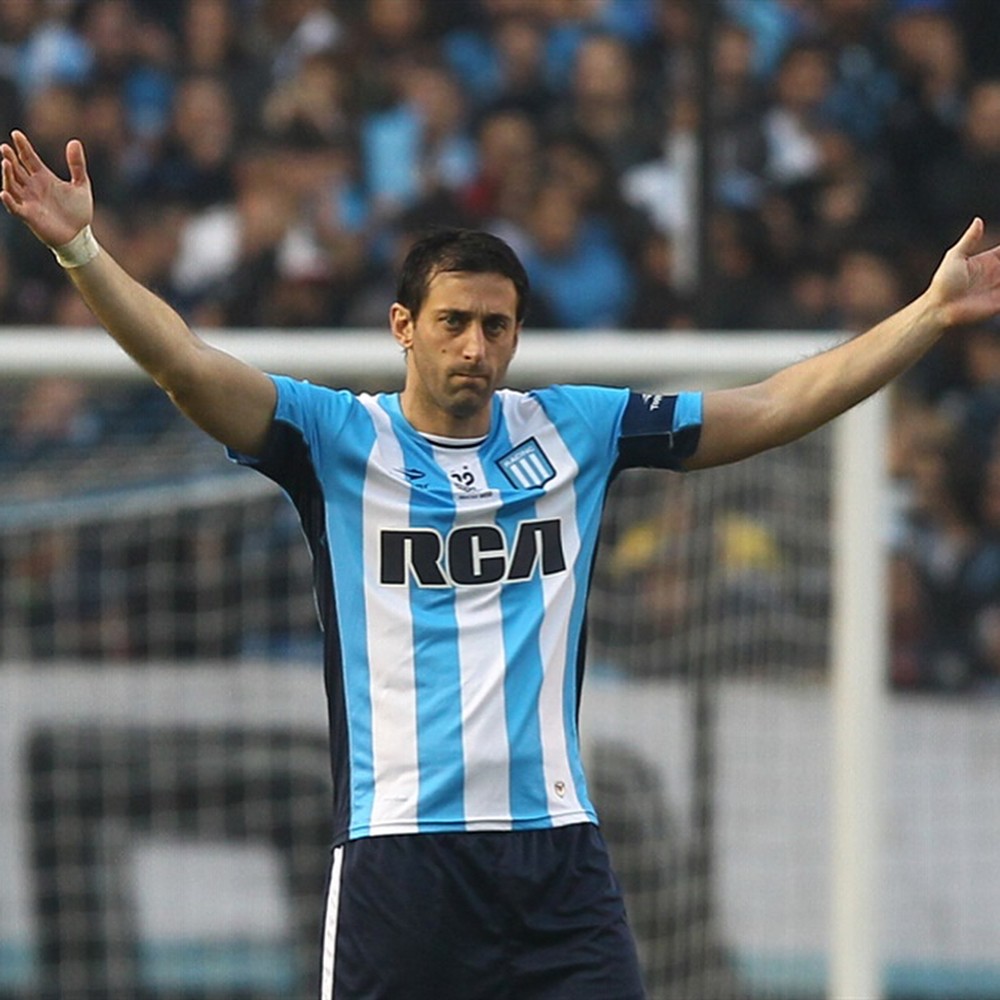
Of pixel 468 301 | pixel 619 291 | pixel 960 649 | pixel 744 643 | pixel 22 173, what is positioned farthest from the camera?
pixel 619 291

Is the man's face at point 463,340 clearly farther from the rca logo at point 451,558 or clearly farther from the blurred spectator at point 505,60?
the blurred spectator at point 505,60

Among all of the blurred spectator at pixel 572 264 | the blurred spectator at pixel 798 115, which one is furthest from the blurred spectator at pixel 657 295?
the blurred spectator at pixel 798 115

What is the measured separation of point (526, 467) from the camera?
4.35 meters

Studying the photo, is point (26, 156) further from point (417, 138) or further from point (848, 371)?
point (417, 138)

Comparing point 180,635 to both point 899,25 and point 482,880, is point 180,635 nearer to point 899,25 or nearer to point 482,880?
point 482,880

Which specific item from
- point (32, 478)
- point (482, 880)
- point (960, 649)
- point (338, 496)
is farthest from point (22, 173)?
point (960, 649)

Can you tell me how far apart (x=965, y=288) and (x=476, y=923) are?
61.3 inches

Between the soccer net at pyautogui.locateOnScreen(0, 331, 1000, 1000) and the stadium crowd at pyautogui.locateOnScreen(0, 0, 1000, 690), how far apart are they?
4.31 ft

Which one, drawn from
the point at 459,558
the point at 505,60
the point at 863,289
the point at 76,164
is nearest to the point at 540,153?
the point at 505,60

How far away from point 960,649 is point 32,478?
11.0 feet

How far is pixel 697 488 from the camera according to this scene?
7484 mm

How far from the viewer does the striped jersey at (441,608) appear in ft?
13.6

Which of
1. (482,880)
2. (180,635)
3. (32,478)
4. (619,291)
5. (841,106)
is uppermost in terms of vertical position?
(841,106)

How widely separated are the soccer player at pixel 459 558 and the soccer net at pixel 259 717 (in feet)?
9.42
